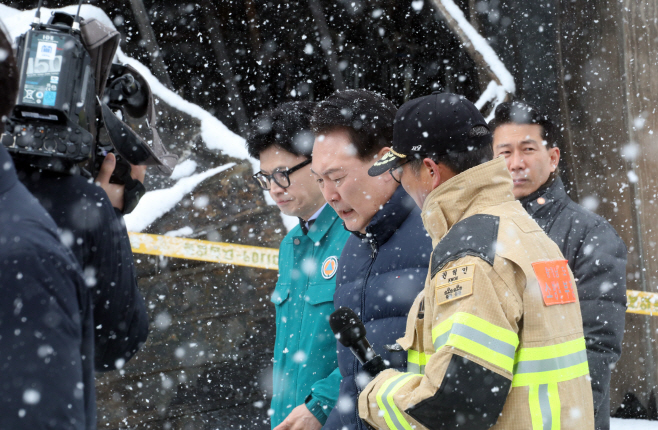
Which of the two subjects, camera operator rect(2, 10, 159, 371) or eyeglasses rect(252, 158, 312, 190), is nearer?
camera operator rect(2, 10, 159, 371)

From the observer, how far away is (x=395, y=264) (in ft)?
6.61

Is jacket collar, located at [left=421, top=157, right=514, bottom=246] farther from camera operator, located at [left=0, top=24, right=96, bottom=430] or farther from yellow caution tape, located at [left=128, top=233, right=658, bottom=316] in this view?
yellow caution tape, located at [left=128, top=233, right=658, bottom=316]

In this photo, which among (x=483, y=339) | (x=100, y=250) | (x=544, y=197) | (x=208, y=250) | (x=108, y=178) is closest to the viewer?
(x=483, y=339)

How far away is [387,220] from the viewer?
2.09 metres

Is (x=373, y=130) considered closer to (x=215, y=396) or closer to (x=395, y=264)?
(x=395, y=264)

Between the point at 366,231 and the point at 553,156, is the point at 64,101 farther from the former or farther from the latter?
the point at 553,156

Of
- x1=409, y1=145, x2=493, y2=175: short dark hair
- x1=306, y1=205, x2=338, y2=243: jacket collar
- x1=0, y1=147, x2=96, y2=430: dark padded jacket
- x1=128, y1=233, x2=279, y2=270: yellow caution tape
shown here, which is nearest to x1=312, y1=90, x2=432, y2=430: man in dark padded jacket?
x1=306, y1=205, x2=338, y2=243: jacket collar

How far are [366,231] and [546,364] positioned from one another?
0.86 metres

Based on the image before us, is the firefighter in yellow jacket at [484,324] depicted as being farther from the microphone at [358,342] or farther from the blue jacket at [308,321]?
the blue jacket at [308,321]

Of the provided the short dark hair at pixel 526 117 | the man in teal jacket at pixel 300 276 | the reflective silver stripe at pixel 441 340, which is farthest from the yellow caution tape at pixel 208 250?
the reflective silver stripe at pixel 441 340

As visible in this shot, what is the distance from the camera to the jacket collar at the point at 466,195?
1541mm

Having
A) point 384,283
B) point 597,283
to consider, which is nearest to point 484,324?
point 384,283

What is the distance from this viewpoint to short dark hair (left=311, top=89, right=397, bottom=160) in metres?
2.31

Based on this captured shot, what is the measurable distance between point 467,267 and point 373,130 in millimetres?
1050
